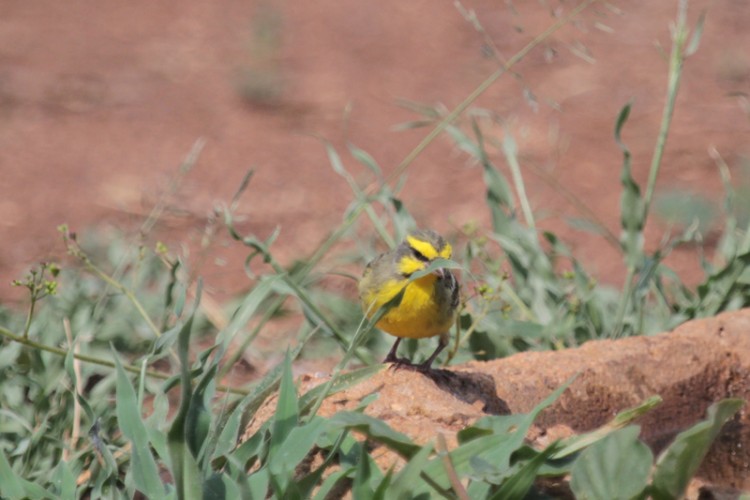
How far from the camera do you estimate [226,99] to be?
29.3 feet

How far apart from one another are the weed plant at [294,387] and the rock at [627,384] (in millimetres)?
166

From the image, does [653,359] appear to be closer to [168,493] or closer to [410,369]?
[410,369]

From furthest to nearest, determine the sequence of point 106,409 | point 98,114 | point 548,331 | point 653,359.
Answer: point 98,114, point 548,331, point 106,409, point 653,359

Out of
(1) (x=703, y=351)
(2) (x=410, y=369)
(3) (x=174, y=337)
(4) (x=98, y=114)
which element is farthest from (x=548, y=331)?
(4) (x=98, y=114)

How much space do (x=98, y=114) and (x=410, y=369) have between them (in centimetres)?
595

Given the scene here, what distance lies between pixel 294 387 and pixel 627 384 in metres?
1.25

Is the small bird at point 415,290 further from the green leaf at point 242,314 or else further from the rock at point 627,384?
the green leaf at point 242,314

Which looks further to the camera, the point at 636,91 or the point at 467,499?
the point at 636,91

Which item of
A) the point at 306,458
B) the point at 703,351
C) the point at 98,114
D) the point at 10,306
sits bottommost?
the point at 98,114

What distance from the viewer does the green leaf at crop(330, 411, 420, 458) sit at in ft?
7.25

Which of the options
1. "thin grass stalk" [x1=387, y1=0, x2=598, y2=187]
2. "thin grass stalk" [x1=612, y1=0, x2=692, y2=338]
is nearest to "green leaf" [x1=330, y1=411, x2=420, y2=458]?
"thin grass stalk" [x1=387, y1=0, x2=598, y2=187]

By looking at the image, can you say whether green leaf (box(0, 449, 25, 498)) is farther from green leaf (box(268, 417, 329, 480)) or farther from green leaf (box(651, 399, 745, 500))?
green leaf (box(651, 399, 745, 500))

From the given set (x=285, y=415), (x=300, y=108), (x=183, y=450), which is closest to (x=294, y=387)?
A: (x=285, y=415)

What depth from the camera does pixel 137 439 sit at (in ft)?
7.84
